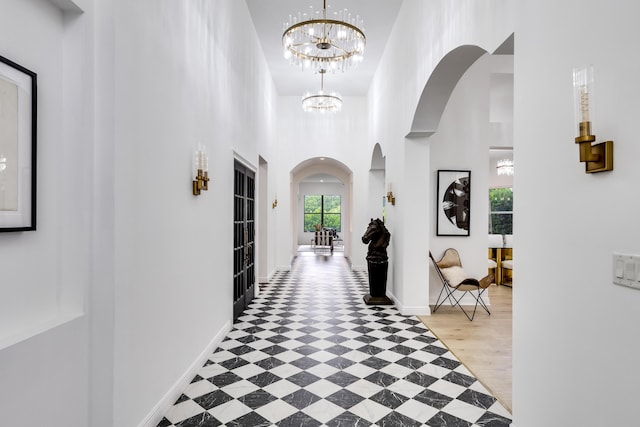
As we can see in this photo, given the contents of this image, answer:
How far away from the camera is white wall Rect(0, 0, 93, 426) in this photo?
5.73 feet

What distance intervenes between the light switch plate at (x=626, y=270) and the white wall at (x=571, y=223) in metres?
0.04

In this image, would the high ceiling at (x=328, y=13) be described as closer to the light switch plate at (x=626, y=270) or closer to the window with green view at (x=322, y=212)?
the light switch plate at (x=626, y=270)

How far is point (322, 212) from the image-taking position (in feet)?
69.1

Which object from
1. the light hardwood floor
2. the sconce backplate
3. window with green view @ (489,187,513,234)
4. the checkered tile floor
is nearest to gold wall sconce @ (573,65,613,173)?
the sconce backplate

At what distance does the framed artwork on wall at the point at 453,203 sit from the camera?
256 inches

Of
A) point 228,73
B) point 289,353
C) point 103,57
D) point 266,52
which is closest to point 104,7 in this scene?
point 103,57

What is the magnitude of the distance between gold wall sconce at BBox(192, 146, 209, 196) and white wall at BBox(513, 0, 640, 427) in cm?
259

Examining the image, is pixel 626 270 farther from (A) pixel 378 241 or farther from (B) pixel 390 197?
(B) pixel 390 197

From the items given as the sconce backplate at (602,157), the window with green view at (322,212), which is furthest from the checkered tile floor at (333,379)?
the window with green view at (322,212)

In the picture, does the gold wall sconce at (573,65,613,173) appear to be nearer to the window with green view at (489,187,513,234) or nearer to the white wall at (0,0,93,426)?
the white wall at (0,0,93,426)

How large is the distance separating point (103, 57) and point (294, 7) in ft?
15.4

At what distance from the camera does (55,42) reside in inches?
80.8

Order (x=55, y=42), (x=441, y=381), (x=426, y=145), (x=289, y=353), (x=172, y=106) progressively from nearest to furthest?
(x=55, y=42) → (x=172, y=106) → (x=441, y=381) → (x=289, y=353) → (x=426, y=145)

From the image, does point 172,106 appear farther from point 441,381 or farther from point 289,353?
point 441,381
